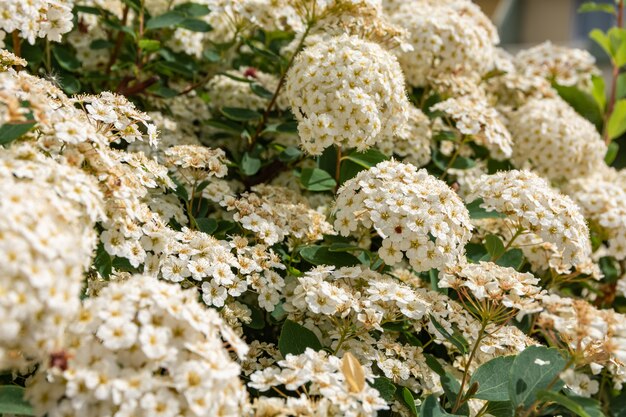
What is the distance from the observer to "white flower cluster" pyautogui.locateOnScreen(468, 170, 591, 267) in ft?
6.75

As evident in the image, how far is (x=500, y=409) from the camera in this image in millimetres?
1830

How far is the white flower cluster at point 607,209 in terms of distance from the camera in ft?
8.85

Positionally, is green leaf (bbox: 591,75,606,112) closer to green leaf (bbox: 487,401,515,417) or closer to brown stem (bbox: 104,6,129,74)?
green leaf (bbox: 487,401,515,417)

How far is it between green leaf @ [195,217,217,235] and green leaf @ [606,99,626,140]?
2.16m

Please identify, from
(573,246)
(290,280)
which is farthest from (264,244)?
(573,246)

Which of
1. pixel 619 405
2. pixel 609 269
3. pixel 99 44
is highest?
pixel 99 44

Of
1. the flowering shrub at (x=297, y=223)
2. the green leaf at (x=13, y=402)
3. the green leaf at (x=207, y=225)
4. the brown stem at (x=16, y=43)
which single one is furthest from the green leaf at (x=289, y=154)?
the green leaf at (x=13, y=402)

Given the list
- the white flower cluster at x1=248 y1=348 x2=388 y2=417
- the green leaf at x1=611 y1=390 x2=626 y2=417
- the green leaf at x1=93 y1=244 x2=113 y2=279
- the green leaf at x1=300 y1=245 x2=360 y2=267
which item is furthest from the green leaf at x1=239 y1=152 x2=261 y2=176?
the green leaf at x1=611 y1=390 x2=626 y2=417

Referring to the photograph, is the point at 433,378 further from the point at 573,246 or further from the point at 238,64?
the point at 238,64

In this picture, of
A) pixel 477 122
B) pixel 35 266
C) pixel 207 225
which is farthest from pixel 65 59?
pixel 35 266

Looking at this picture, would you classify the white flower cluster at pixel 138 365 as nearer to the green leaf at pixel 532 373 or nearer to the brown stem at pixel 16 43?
the green leaf at pixel 532 373

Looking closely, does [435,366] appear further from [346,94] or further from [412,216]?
[346,94]

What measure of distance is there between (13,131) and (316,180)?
1040mm

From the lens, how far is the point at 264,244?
2.07 meters
